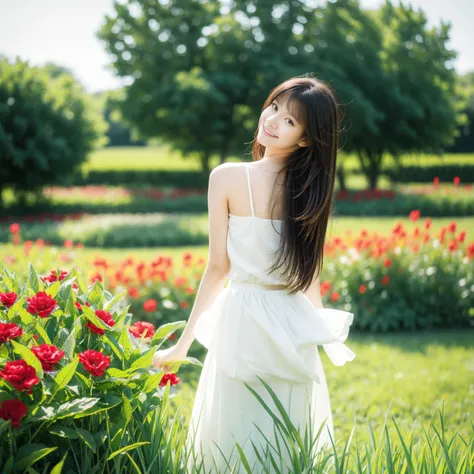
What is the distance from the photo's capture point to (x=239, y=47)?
2217 cm

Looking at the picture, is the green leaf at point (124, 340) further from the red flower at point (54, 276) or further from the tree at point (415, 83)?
the tree at point (415, 83)

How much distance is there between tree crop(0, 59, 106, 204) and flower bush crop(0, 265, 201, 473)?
1545cm

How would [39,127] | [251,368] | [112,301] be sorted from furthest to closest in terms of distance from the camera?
[39,127] < [112,301] < [251,368]

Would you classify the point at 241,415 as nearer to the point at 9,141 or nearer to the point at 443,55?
the point at 9,141

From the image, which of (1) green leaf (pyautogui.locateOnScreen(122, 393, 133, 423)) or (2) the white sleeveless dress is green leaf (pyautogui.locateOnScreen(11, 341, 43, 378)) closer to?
(1) green leaf (pyautogui.locateOnScreen(122, 393, 133, 423))

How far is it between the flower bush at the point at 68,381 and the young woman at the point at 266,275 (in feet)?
0.81

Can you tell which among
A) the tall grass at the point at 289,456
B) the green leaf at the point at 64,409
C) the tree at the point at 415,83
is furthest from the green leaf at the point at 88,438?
the tree at the point at 415,83

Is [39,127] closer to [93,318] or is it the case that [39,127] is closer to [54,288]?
[54,288]

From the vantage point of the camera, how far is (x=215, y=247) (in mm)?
2365

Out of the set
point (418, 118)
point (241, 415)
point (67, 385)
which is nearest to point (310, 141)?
point (241, 415)

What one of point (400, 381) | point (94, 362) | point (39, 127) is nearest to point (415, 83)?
point (39, 127)

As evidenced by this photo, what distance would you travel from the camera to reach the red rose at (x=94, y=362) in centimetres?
190

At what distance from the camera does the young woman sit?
90.7 inches

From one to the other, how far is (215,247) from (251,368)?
1.66ft
